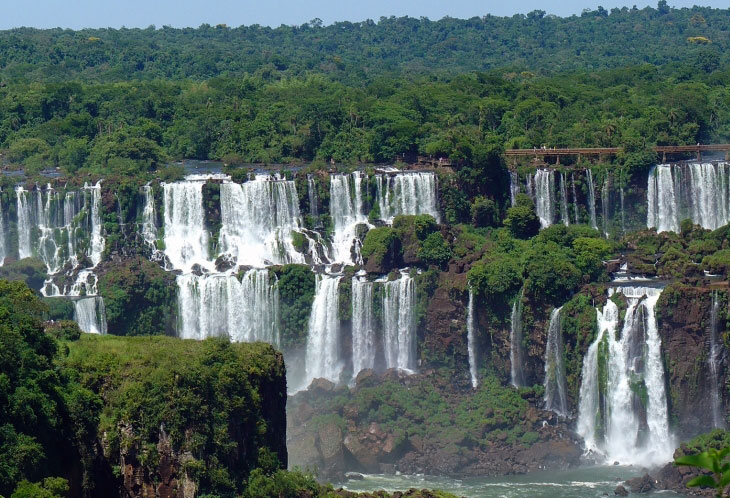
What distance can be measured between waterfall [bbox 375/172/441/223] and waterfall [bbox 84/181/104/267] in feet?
38.7

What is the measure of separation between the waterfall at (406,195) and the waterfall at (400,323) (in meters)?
6.72

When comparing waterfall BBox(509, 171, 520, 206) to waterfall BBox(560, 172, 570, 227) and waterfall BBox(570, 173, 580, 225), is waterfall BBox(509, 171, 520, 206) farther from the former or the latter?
waterfall BBox(570, 173, 580, 225)

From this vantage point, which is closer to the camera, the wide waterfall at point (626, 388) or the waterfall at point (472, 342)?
the wide waterfall at point (626, 388)

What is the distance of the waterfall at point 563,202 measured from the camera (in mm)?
73688

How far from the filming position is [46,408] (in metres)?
42.0

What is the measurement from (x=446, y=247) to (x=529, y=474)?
13.0 metres

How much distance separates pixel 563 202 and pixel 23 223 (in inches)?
905

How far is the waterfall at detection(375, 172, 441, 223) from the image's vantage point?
7338cm

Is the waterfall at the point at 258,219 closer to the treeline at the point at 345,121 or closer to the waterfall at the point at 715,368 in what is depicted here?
the treeline at the point at 345,121

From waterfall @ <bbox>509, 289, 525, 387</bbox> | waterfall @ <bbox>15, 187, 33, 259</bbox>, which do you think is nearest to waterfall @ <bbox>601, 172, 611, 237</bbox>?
waterfall @ <bbox>509, 289, 525, 387</bbox>

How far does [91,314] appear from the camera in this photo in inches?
2638

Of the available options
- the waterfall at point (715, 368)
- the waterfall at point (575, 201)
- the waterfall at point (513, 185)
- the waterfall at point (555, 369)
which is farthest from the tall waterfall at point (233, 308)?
the waterfall at point (715, 368)

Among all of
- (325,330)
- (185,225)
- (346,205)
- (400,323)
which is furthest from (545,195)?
(185,225)

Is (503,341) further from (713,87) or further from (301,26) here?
(301,26)
